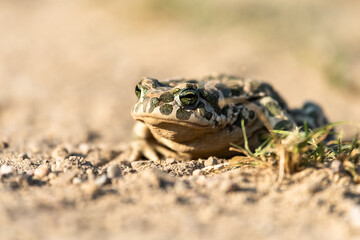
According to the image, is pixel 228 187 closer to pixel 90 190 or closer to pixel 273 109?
pixel 90 190

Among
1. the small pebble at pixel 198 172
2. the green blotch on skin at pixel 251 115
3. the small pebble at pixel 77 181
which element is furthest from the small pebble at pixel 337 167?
the small pebble at pixel 77 181

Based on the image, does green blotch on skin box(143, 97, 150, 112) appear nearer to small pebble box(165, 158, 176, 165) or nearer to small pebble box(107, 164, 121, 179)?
small pebble box(165, 158, 176, 165)

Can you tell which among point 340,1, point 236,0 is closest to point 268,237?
point 236,0

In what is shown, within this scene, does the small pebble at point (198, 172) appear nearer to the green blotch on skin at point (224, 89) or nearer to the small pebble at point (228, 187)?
the small pebble at point (228, 187)

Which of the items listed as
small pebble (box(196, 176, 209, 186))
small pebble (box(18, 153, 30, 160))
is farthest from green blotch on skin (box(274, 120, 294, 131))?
small pebble (box(18, 153, 30, 160))

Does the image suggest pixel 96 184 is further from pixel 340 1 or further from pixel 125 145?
pixel 340 1

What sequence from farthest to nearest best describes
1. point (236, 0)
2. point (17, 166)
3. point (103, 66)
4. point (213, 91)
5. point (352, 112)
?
point (236, 0) < point (103, 66) < point (352, 112) < point (213, 91) < point (17, 166)
